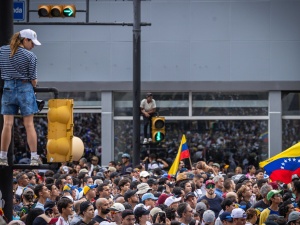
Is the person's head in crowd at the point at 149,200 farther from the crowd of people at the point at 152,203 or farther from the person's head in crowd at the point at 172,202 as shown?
the person's head in crowd at the point at 172,202

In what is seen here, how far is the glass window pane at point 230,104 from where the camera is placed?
116 ft

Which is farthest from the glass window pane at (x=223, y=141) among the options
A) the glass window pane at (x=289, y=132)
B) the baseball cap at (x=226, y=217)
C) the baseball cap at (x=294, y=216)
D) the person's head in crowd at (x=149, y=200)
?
the baseball cap at (x=294, y=216)

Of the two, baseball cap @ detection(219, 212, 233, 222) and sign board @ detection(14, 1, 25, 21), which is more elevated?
sign board @ detection(14, 1, 25, 21)

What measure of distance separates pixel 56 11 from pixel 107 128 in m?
12.5

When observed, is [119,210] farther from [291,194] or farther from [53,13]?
[53,13]

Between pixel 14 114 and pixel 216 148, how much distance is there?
2431 centimetres

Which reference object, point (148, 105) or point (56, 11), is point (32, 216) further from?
point (148, 105)

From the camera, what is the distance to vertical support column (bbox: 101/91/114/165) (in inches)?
1384

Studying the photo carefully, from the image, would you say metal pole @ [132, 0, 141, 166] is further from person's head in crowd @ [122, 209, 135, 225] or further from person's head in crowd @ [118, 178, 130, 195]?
person's head in crowd @ [122, 209, 135, 225]

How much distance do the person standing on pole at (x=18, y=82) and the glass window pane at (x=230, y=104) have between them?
2456 cm

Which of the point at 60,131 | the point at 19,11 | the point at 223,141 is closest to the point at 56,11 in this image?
the point at 19,11

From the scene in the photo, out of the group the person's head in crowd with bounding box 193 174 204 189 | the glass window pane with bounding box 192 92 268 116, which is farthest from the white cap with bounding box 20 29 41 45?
the glass window pane with bounding box 192 92 268 116

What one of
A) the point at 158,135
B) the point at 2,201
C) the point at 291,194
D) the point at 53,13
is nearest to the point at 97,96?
the point at 158,135

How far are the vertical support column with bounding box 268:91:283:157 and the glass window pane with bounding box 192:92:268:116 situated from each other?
0.32 meters
